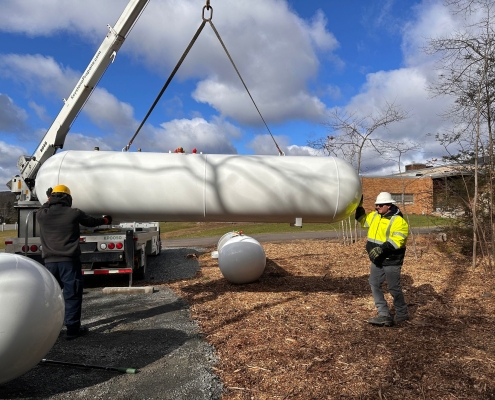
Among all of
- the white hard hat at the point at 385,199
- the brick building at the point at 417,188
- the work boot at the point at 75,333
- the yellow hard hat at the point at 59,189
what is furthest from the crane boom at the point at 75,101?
the brick building at the point at 417,188

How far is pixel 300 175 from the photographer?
607 cm

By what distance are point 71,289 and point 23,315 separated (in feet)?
5.64

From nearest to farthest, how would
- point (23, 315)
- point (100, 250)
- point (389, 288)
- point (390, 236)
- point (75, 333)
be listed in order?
point (23, 315) < point (75, 333) < point (390, 236) < point (389, 288) < point (100, 250)

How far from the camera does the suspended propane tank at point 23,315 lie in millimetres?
3316

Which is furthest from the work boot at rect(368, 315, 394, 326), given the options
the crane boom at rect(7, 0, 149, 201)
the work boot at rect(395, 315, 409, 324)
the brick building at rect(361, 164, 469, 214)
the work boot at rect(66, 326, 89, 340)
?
the crane boom at rect(7, 0, 149, 201)

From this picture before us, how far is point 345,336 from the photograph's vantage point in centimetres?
489

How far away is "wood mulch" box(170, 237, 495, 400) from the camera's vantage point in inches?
140

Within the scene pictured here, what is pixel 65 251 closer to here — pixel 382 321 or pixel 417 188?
pixel 382 321

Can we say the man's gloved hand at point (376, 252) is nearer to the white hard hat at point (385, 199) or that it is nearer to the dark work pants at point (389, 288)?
the dark work pants at point (389, 288)

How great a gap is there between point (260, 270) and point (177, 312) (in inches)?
97.5

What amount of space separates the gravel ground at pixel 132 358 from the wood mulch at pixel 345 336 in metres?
0.25

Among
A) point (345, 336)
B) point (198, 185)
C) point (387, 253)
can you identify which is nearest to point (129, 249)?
point (198, 185)

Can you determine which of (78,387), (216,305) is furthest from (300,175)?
(78,387)

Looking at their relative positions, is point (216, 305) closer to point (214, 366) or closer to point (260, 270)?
point (260, 270)
